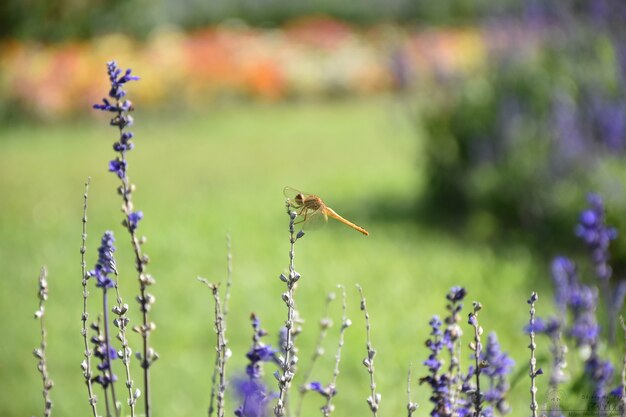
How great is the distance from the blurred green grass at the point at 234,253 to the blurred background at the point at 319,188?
19 millimetres

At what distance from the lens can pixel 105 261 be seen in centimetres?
195

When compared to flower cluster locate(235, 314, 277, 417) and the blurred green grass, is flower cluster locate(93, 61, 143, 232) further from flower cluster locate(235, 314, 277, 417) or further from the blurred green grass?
the blurred green grass

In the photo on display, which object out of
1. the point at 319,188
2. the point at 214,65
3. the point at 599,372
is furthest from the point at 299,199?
the point at 214,65

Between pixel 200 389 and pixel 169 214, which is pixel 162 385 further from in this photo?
pixel 169 214

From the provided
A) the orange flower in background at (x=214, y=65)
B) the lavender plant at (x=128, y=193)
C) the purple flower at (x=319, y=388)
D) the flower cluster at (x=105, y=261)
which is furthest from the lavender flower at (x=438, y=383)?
the orange flower in background at (x=214, y=65)

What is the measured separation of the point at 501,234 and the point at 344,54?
25.7ft

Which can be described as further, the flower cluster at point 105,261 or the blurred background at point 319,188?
the blurred background at point 319,188

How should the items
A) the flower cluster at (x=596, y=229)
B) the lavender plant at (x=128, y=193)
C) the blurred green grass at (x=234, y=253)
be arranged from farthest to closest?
the blurred green grass at (x=234, y=253) < the flower cluster at (x=596, y=229) < the lavender plant at (x=128, y=193)

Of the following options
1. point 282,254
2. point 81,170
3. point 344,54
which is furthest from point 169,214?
point 344,54

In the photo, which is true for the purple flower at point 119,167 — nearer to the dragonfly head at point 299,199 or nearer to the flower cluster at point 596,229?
the dragonfly head at point 299,199

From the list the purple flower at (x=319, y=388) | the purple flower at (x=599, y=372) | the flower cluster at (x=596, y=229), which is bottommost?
the purple flower at (x=319, y=388)

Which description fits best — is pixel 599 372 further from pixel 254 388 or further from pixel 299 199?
Result: pixel 254 388

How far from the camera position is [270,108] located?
38.1 feet

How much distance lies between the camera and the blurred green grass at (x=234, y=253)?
436cm
